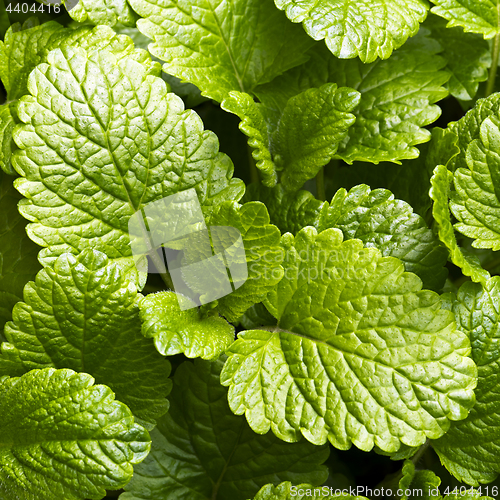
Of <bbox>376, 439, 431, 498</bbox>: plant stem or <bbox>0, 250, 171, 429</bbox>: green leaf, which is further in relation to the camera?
<bbox>376, 439, 431, 498</bbox>: plant stem

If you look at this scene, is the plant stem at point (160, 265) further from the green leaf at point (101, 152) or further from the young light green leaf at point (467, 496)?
the young light green leaf at point (467, 496)

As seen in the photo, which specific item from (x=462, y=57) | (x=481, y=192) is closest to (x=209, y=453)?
(x=481, y=192)

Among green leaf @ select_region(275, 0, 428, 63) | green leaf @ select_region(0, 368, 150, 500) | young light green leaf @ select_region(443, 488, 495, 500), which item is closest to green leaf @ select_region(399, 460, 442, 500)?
young light green leaf @ select_region(443, 488, 495, 500)

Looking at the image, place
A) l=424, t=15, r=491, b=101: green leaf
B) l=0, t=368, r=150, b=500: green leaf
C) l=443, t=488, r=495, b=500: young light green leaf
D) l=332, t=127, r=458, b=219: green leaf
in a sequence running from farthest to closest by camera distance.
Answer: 1. l=424, t=15, r=491, b=101: green leaf
2. l=332, t=127, r=458, b=219: green leaf
3. l=443, t=488, r=495, b=500: young light green leaf
4. l=0, t=368, r=150, b=500: green leaf

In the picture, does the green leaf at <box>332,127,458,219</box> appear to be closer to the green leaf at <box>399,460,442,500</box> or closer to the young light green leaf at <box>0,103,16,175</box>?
the green leaf at <box>399,460,442,500</box>

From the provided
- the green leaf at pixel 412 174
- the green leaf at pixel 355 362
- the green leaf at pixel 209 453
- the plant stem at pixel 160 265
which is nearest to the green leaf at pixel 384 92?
the green leaf at pixel 412 174

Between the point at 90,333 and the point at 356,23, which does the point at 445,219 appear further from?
the point at 90,333
